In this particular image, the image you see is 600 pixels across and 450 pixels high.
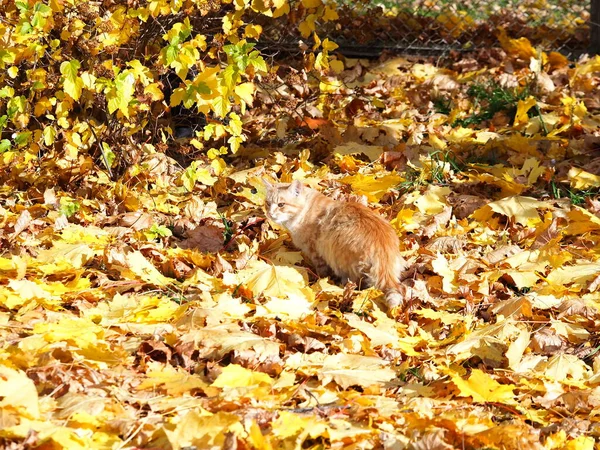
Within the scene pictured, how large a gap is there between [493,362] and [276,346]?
974 millimetres

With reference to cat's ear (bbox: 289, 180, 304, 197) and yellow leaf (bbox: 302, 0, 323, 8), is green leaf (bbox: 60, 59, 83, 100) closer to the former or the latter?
cat's ear (bbox: 289, 180, 304, 197)

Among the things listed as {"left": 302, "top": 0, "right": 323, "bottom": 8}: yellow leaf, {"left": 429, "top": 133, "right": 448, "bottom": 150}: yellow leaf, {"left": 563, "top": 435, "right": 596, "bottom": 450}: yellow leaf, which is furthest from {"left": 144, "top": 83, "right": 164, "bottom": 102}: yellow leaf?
{"left": 563, "top": 435, "right": 596, "bottom": 450}: yellow leaf

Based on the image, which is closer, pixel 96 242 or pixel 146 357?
pixel 146 357

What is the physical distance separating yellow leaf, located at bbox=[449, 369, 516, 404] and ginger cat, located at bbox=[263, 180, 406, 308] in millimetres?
857

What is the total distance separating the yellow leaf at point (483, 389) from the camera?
3.11 meters

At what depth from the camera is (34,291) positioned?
376cm

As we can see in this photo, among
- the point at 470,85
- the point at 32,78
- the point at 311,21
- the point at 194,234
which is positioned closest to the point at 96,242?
the point at 194,234

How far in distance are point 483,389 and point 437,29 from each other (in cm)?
535

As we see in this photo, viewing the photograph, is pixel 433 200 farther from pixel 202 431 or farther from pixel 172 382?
pixel 202 431

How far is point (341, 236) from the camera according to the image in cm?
438

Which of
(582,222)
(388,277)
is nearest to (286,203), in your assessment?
(388,277)

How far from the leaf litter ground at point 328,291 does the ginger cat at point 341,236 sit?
13cm

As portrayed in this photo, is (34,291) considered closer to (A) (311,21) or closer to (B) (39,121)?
(B) (39,121)

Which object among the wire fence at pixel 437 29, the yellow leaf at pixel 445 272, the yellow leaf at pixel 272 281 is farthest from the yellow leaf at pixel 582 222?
the wire fence at pixel 437 29
